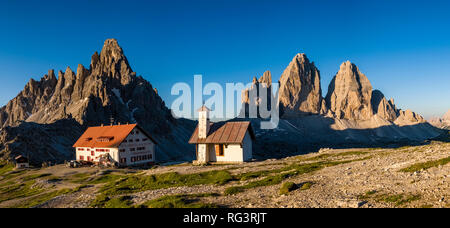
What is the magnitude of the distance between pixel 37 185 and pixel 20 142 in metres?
69.1

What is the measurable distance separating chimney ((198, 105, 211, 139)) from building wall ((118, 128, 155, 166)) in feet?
63.8

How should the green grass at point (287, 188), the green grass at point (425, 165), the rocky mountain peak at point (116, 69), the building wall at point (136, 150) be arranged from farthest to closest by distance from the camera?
the rocky mountain peak at point (116, 69) < the building wall at point (136, 150) < the green grass at point (425, 165) < the green grass at point (287, 188)

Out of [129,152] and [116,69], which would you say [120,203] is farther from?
[116,69]

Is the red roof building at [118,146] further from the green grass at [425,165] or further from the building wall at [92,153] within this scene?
the green grass at [425,165]

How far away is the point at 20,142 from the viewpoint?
92.3 meters

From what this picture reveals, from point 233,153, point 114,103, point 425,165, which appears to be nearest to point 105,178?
point 233,153

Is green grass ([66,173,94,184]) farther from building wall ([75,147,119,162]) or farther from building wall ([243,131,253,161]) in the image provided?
building wall ([243,131,253,161])

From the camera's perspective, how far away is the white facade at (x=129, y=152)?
182ft

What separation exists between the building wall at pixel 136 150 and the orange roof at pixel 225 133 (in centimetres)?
1831

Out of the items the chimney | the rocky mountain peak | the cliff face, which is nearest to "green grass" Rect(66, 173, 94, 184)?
the chimney

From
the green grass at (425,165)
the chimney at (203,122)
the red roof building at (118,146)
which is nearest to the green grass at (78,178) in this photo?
the red roof building at (118,146)

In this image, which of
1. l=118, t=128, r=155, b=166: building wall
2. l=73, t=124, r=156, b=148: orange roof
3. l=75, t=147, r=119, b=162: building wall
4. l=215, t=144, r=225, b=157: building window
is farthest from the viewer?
l=73, t=124, r=156, b=148: orange roof

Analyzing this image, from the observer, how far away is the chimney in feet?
148
